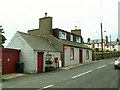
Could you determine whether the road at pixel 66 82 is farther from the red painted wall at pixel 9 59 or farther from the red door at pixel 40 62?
the red door at pixel 40 62

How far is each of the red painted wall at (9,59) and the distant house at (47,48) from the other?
3.28 ft

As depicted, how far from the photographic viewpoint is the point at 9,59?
25281mm

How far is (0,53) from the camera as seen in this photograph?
78.8 feet

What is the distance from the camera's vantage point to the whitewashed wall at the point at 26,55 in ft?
86.6

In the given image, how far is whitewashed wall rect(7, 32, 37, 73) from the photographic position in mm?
26402

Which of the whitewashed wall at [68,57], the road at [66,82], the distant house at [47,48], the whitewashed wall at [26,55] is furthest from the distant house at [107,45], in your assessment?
the road at [66,82]

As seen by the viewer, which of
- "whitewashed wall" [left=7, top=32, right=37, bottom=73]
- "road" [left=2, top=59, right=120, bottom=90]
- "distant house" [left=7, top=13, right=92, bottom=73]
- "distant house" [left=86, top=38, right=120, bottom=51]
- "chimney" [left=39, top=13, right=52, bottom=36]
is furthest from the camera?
"distant house" [left=86, top=38, right=120, bottom=51]

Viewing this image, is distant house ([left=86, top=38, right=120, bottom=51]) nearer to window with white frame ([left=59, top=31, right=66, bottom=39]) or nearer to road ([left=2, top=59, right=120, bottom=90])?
window with white frame ([left=59, top=31, right=66, bottom=39])

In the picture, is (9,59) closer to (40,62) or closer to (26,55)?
(26,55)

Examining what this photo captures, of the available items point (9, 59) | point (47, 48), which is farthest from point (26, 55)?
point (47, 48)

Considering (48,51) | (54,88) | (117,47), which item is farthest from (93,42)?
(54,88)

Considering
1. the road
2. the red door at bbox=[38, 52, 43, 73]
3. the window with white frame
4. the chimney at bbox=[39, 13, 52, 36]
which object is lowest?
the road

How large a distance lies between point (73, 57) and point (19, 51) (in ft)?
41.3

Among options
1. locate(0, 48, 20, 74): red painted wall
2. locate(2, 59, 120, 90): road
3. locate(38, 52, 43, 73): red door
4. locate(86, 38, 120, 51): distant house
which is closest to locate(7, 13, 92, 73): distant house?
locate(38, 52, 43, 73): red door
